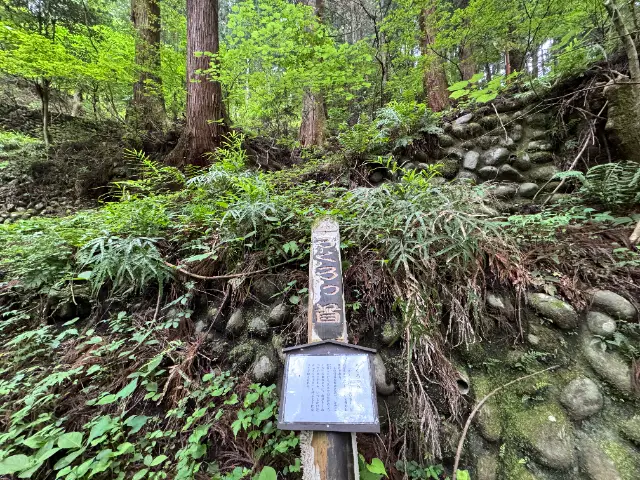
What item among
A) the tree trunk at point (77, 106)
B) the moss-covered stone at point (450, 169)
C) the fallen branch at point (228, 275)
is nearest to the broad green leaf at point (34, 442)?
the fallen branch at point (228, 275)

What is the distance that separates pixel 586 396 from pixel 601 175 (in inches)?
80.9

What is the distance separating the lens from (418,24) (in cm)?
541

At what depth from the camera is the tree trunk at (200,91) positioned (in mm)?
4551

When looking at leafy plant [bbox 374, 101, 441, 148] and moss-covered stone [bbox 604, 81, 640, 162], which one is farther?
leafy plant [bbox 374, 101, 441, 148]

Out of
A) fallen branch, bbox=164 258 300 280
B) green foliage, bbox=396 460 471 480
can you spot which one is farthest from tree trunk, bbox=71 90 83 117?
green foliage, bbox=396 460 471 480

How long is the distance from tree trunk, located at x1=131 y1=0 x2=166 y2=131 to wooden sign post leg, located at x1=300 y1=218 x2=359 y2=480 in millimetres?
5702

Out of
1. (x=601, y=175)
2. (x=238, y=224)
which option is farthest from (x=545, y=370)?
(x=238, y=224)

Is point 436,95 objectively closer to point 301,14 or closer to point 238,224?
point 301,14

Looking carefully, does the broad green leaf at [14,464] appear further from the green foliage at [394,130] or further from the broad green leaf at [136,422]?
the green foliage at [394,130]

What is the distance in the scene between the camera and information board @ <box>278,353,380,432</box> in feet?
3.86

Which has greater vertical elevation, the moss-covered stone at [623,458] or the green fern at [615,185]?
the green fern at [615,185]

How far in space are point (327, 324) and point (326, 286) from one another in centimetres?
23

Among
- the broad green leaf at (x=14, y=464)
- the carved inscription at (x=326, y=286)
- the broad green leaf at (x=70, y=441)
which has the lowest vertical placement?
the broad green leaf at (x=70, y=441)

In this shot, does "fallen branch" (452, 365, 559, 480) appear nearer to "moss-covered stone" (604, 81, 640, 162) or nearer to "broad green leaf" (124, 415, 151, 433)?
"broad green leaf" (124, 415, 151, 433)
